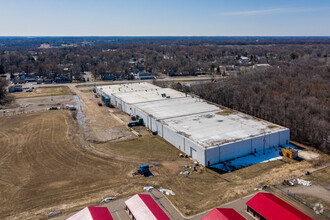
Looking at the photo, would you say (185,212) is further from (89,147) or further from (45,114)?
(45,114)

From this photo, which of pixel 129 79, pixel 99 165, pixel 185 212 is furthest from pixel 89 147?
pixel 129 79

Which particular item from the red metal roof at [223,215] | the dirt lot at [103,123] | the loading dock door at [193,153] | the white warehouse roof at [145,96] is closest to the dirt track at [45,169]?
the dirt lot at [103,123]

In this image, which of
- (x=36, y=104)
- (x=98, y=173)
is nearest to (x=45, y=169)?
(x=98, y=173)

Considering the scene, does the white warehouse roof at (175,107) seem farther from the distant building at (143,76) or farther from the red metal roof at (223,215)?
the distant building at (143,76)

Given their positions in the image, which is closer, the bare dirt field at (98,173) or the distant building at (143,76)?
the bare dirt field at (98,173)

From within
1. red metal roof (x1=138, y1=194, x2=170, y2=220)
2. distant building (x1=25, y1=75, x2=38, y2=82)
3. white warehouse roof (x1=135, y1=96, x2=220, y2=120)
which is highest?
distant building (x1=25, y1=75, x2=38, y2=82)

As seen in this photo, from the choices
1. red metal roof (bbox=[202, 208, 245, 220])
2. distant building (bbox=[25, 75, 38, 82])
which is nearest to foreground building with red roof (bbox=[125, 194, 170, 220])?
red metal roof (bbox=[202, 208, 245, 220])

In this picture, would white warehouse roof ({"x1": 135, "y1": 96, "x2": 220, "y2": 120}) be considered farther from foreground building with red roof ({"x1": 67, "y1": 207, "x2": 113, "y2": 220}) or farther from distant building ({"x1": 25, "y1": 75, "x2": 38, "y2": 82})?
distant building ({"x1": 25, "y1": 75, "x2": 38, "y2": 82})
